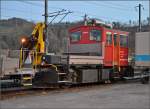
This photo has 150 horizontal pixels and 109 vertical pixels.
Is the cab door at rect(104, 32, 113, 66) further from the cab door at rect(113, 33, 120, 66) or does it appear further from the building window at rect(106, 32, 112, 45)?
the cab door at rect(113, 33, 120, 66)

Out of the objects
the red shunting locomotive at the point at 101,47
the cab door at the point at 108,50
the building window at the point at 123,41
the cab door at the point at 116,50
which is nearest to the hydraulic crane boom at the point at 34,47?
the red shunting locomotive at the point at 101,47

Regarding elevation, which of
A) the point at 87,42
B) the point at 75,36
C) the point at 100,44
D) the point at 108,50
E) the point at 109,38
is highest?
the point at 75,36

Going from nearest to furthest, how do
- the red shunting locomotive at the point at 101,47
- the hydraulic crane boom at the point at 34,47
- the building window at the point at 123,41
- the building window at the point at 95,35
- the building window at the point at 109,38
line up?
the hydraulic crane boom at the point at 34,47 → the red shunting locomotive at the point at 101,47 → the building window at the point at 95,35 → the building window at the point at 109,38 → the building window at the point at 123,41

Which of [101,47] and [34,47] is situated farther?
[101,47]

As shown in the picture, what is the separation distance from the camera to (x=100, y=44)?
2194 centimetres

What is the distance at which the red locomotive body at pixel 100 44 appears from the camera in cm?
2197

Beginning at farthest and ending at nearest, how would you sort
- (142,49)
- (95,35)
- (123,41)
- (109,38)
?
1. (123,41)
2. (142,49)
3. (109,38)
4. (95,35)

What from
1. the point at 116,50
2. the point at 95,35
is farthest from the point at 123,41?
the point at 95,35

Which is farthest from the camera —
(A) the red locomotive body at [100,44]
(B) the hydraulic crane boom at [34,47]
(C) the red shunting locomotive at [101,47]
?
(A) the red locomotive body at [100,44]

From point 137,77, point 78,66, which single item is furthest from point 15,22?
point 78,66

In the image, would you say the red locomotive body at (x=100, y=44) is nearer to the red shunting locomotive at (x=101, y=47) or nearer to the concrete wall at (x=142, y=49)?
the red shunting locomotive at (x=101, y=47)

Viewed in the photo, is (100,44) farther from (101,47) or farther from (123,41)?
(123,41)

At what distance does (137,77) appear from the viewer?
25531 mm

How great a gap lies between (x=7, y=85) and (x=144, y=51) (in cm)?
882
